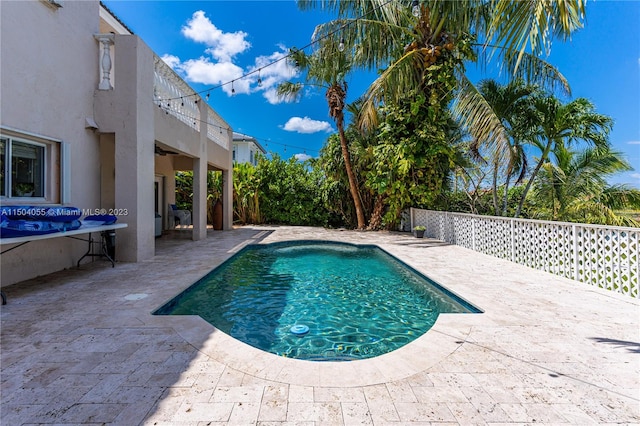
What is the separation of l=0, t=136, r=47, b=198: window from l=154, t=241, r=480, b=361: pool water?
12.4ft

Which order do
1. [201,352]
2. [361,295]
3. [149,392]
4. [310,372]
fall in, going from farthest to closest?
[361,295]
[201,352]
[310,372]
[149,392]

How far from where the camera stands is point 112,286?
5312 millimetres

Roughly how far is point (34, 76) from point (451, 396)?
833cm

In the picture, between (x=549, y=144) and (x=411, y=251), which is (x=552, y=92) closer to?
(x=549, y=144)

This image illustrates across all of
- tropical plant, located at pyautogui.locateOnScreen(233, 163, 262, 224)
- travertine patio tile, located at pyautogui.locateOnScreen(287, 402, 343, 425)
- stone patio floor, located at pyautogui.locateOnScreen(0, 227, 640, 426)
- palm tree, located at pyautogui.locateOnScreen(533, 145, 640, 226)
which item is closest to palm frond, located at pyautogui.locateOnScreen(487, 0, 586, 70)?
stone patio floor, located at pyautogui.locateOnScreen(0, 227, 640, 426)

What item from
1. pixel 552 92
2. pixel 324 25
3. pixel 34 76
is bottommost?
pixel 34 76

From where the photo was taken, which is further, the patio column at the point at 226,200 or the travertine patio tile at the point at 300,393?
the patio column at the point at 226,200

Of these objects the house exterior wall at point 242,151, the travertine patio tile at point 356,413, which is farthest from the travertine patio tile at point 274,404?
the house exterior wall at point 242,151

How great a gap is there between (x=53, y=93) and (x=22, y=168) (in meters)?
1.65

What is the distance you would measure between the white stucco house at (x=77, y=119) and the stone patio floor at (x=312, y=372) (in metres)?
2.36

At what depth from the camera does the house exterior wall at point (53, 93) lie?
516cm

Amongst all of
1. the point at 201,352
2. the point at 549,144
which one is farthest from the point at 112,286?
the point at 549,144

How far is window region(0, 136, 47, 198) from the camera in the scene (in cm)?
523

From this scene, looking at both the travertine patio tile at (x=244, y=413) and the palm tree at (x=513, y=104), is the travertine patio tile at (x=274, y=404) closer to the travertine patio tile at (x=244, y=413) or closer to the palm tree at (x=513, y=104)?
the travertine patio tile at (x=244, y=413)
